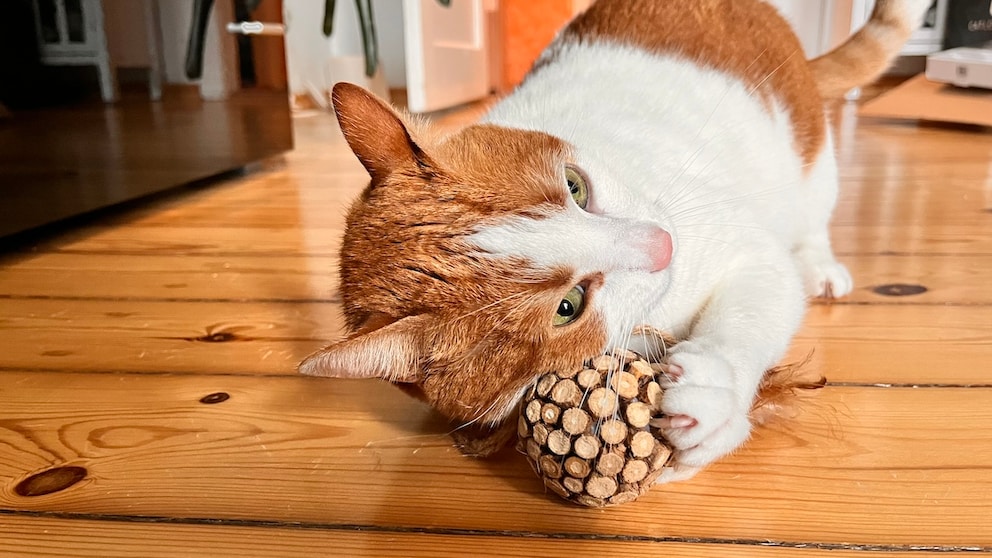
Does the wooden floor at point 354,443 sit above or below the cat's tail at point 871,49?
below

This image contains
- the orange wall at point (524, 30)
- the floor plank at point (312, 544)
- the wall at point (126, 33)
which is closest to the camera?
the floor plank at point (312, 544)

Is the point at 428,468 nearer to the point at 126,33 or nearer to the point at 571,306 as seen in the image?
the point at 571,306

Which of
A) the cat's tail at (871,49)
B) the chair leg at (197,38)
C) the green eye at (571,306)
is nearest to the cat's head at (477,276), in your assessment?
the green eye at (571,306)

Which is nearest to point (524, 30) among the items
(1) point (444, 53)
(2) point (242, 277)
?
(1) point (444, 53)

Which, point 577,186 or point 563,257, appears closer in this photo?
point 563,257

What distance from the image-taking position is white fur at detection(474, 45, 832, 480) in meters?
0.77

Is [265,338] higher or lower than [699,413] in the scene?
lower

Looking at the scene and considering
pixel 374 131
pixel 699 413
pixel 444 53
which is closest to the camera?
pixel 699 413

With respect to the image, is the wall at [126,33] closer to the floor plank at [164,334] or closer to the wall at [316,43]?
the floor plank at [164,334]

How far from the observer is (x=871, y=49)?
64.8 inches

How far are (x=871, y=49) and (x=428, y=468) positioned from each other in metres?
1.37

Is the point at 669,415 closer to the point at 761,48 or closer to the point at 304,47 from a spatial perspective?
the point at 761,48

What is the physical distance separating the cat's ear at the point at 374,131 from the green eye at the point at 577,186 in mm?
164

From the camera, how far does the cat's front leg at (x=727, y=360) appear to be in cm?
73
